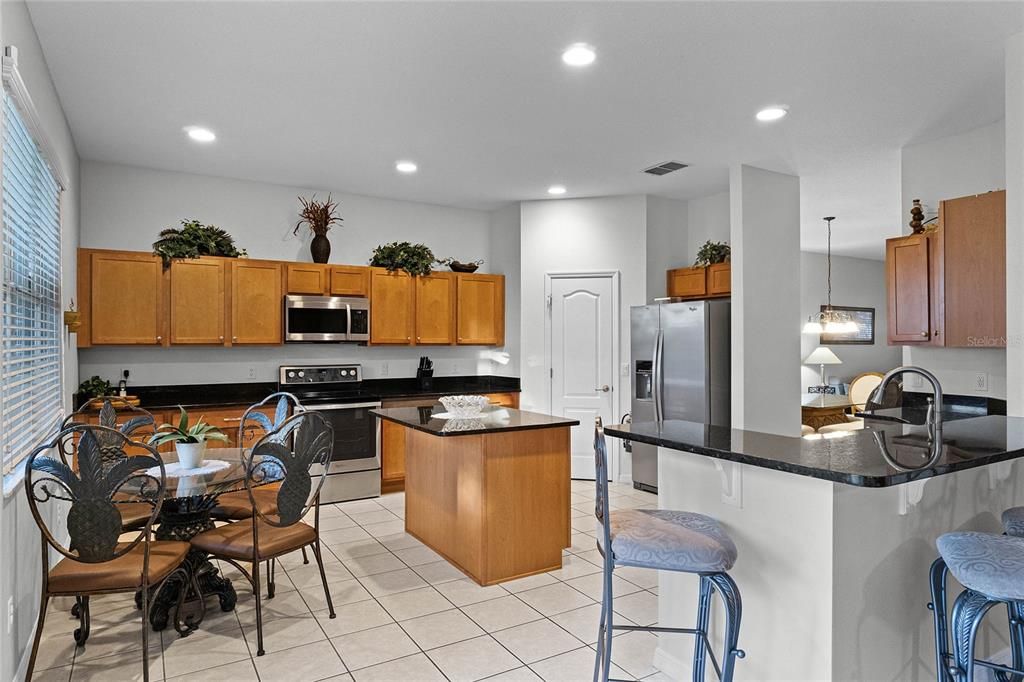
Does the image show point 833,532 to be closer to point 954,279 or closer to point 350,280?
point 954,279

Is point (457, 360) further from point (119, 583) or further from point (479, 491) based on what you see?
point (119, 583)

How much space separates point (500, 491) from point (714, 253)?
3.46 m

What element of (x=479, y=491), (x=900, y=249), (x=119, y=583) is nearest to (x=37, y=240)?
(x=119, y=583)

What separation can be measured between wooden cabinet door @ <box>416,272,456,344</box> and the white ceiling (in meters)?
1.26

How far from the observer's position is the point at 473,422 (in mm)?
3727

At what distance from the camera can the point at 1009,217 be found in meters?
3.12

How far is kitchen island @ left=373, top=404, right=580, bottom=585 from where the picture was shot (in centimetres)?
359

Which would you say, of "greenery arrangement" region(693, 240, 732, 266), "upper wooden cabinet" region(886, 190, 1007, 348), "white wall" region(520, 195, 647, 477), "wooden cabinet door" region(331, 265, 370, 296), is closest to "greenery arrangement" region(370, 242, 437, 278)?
"wooden cabinet door" region(331, 265, 370, 296)

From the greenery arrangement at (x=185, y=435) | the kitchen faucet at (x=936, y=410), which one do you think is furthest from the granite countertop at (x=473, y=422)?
the kitchen faucet at (x=936, y=410)

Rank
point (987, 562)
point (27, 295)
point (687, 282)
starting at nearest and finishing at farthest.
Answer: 1. point (987, 562)
2. point (27, 295)
3. point (687, 282)

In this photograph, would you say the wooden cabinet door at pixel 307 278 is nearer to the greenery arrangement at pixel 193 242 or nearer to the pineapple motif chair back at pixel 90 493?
the greenery arrangement at pixel 193 242

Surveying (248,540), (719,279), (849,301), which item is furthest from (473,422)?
(849,301)

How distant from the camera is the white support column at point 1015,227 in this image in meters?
3.04

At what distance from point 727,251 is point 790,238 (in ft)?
1.96
